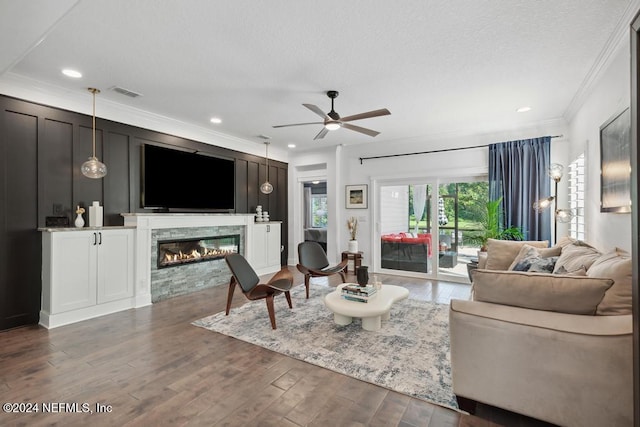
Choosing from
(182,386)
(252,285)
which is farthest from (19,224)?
(182,386)

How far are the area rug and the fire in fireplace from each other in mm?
1468

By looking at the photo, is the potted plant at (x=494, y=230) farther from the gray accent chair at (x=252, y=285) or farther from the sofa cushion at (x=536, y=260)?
the gray accent chair at (x=252, y=285)

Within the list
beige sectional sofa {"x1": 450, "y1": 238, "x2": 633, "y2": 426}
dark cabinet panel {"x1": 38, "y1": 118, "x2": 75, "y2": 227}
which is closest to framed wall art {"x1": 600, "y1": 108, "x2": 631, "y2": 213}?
beige sectional sofa {"x1": 450, "y1": 238, "x2": 633, "y2": 426}

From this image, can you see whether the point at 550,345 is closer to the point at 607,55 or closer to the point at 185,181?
the point at 607,55

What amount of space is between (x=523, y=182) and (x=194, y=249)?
5.47 m

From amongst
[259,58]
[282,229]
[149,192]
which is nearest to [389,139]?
[282,229]

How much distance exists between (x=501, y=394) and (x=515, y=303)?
53cm

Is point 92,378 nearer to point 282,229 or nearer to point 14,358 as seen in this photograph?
point 14,358

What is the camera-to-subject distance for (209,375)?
2.38m

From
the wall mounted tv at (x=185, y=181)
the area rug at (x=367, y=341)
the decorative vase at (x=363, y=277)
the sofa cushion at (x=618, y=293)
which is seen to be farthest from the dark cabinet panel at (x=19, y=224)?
the sofa cushion at (x=618, y=293)

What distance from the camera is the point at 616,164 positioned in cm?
258

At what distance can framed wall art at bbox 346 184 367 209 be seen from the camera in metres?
6.53

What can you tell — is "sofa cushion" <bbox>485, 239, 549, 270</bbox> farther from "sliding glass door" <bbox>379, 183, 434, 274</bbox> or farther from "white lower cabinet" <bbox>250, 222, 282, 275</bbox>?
"white lower cabinet" <bbox>250, 222, 282, 275</bbox>

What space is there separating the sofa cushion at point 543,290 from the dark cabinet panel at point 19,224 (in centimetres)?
456
